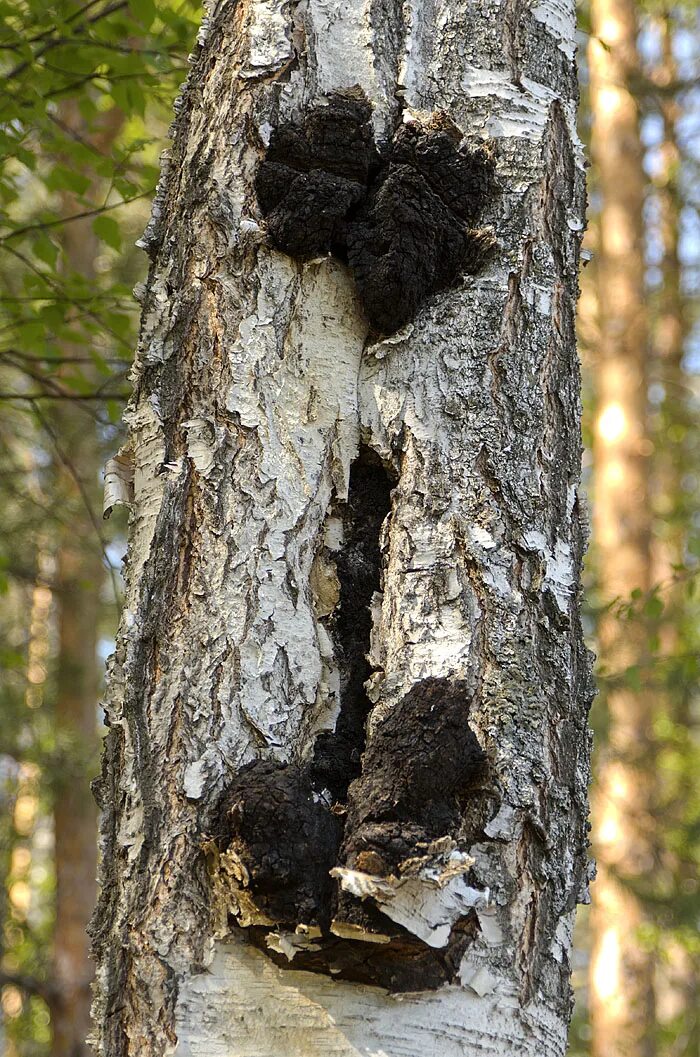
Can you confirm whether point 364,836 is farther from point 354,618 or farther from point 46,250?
point 46,250

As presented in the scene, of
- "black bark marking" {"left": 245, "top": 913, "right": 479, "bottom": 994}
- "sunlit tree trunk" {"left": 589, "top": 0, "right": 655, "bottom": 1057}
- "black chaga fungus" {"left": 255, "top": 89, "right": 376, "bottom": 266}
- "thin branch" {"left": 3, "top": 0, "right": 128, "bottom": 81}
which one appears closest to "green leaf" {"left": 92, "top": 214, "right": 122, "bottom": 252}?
"thin branch" {"left": 3, "top": 0, "right": 128, "bottom": 81}

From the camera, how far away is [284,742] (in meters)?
1.35

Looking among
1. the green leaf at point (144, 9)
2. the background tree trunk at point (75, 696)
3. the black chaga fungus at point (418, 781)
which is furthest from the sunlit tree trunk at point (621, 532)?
the black chaga fungus at point (418, 781)

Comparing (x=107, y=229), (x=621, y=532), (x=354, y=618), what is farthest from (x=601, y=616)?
(x=354, y=618)

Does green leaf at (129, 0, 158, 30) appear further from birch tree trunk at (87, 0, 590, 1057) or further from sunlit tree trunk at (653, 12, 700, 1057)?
sunlit tree trunk at (653, 12, 700, 1057)

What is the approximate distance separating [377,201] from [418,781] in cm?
82

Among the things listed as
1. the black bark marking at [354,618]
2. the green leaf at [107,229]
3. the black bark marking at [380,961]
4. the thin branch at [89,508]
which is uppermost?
the green leaf at [107,229]

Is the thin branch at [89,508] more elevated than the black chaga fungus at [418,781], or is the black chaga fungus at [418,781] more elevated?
the thin branch at [89,508]

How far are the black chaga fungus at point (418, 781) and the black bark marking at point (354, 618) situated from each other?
0.09 meters

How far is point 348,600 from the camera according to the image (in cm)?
148

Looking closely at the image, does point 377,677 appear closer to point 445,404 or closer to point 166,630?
point 166,630

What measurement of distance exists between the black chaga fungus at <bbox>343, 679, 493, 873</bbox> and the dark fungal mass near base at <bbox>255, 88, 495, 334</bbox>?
0.58 m

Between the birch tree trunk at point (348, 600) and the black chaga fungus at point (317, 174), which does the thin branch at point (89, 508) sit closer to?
the birch tree trunk at point (348, 600)

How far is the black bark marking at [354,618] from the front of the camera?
1.39 metres
